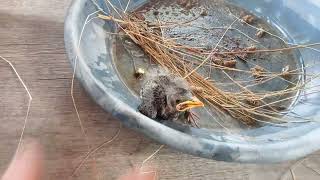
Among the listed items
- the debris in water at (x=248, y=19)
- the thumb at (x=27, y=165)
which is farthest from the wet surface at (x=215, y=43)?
the thumb at (x=27, y=165)

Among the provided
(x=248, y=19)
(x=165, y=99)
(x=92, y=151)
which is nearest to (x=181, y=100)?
(x=165, y=99)

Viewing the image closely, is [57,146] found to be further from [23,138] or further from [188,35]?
[188,35]

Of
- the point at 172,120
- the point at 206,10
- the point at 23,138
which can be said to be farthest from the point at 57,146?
the point at 206,10

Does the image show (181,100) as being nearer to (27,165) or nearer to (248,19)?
(27,165)

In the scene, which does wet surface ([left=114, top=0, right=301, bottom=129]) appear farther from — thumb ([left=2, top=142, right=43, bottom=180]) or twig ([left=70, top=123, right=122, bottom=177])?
thumb ([left=2, top=142, right=43, bottom=180])

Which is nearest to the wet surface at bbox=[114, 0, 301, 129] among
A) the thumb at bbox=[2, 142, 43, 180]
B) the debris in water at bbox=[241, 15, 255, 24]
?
the debris in water at bbox=[241, 15, 255, 24]
